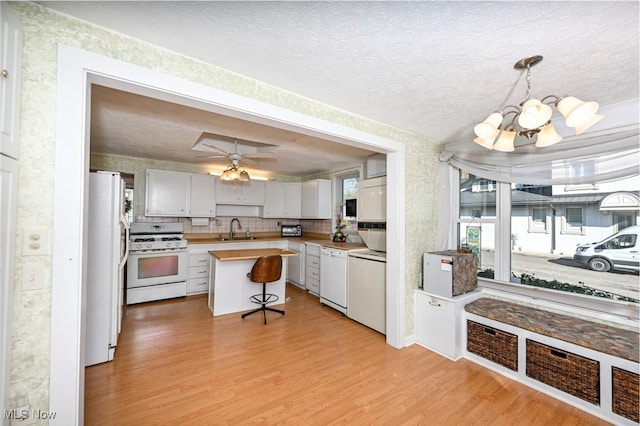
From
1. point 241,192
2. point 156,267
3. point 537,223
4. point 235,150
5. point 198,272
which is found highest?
point 235,150

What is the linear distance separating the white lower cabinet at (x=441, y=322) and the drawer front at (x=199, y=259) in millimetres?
3408

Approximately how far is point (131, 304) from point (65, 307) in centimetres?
313

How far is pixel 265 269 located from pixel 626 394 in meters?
3.26

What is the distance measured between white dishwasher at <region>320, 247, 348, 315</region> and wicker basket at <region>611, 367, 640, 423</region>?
8.15 feet

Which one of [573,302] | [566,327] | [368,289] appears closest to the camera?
[566,327]

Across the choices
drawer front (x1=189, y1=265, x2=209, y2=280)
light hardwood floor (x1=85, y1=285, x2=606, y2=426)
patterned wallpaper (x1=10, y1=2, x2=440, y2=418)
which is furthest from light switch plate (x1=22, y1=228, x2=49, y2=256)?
drawer front (x1=189, y1=265, x2=209, y2=280)

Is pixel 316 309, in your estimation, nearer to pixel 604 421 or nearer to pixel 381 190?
pixel 381 190

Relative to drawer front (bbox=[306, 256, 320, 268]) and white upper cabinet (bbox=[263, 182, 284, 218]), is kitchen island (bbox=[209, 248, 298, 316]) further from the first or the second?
white upper cabinet (bbox=[263, 182, 284, 218])

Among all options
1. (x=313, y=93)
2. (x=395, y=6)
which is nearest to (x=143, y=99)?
(x=313, y=93)

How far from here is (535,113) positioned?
4.66 feet

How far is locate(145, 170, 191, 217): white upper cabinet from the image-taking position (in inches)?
171

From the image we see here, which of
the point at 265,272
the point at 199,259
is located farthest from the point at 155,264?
the point at 265,272

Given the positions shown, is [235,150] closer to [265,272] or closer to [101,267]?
[265,272]

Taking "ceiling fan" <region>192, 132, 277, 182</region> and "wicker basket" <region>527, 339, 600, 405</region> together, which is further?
"ceiling fan" <region>192, 132, 277, 182</region>
